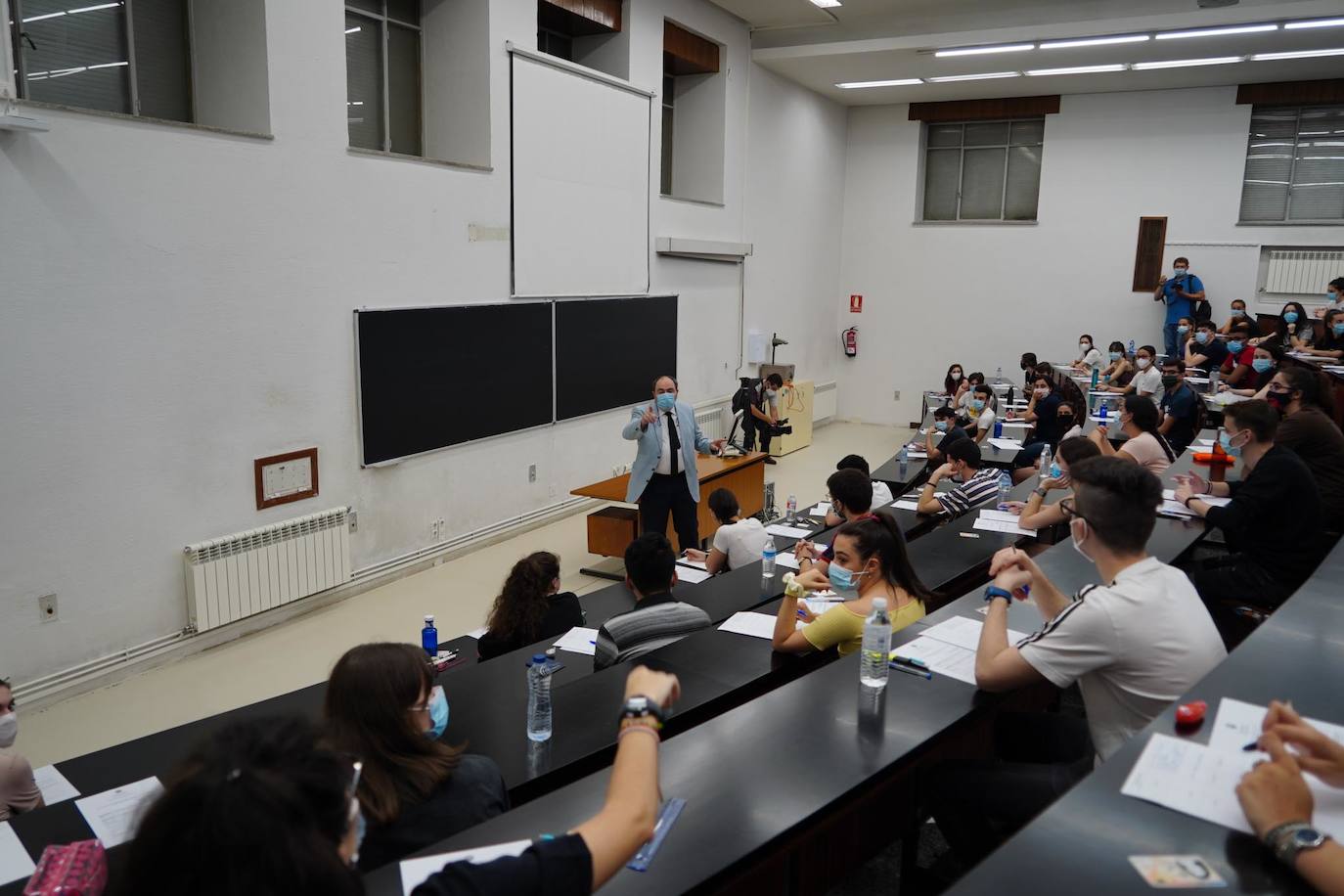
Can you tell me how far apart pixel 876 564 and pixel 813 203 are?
1122 centimetres

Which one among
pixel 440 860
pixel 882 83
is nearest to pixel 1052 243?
A: pixel 882 83

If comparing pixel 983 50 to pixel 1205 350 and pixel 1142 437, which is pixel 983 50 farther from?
pixel 1142 437

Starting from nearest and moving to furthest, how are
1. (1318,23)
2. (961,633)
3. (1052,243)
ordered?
(961,633), (1318,23), (1052,243)

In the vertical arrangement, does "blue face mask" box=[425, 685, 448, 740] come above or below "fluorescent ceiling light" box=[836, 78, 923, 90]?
below

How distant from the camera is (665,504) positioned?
→ 6.74m

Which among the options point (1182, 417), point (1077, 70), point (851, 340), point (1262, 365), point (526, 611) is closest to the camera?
point (526, 611)

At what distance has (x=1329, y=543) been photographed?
4355 mm

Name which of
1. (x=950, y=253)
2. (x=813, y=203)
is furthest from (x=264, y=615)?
(x=950, y=253)

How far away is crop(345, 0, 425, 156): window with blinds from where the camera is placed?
7047mm

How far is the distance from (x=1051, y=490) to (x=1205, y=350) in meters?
6.98

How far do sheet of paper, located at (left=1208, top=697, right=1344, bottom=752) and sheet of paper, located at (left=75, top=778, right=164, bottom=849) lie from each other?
2543 millimetres

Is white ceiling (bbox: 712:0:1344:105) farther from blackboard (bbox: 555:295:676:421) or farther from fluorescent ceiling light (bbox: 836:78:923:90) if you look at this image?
blackboard (bbox: 555:295:676:421)

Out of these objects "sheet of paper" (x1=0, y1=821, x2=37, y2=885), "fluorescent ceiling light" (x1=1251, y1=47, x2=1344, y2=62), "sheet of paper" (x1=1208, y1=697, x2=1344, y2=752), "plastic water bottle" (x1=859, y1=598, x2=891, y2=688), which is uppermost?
"fluorescent ceiling light" (x1=1251, y1=47, x2=1344, y2=62)

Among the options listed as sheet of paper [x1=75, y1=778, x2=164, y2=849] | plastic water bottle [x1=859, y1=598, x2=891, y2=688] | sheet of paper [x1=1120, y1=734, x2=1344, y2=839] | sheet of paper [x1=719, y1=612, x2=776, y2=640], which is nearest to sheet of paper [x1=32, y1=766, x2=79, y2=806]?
sheet of paper [x1=75, y1=778, x2=164, y2=849]
